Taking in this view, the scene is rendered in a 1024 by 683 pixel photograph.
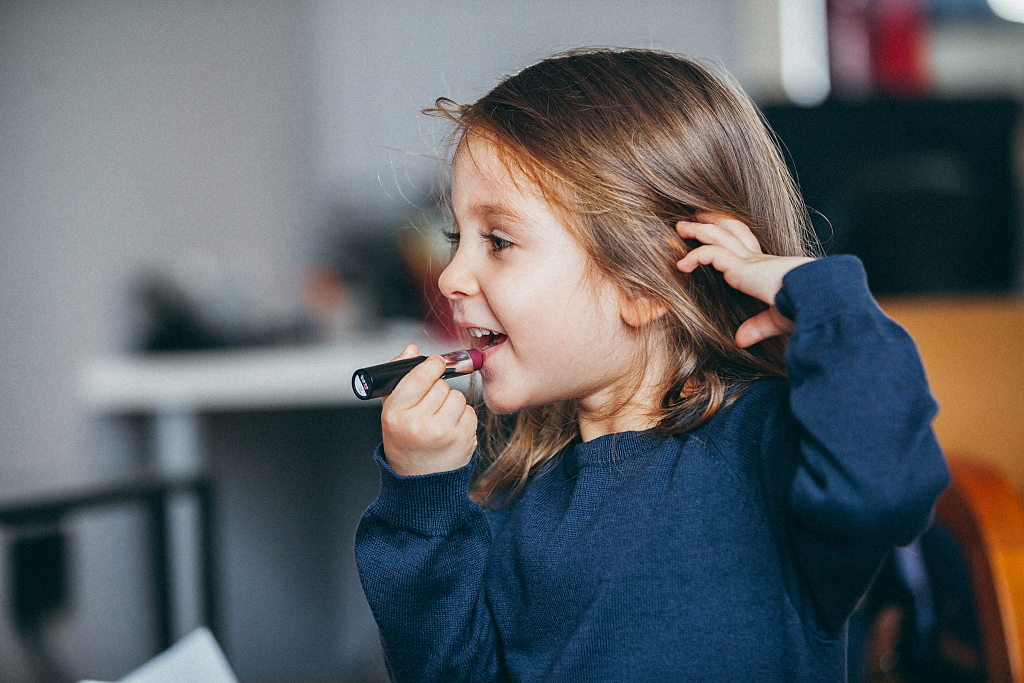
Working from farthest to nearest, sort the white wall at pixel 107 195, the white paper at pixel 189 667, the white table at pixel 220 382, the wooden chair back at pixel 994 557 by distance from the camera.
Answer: the white table at pixel 220 382 → the white wall at pixel 107 195 → the wooden chair back at pixel 994 557 → the white paper at pixel 189 667

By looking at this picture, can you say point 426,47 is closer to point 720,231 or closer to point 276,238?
point 276,238

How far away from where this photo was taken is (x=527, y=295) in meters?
0.57

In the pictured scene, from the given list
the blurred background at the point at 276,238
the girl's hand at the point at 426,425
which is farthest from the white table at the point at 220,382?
the girl's hand at the point at 426,425

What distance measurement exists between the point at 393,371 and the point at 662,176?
237 mm

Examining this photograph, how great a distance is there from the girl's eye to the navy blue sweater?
161mm

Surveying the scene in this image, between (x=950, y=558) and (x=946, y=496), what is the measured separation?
0.11 metres

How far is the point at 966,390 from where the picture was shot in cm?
124

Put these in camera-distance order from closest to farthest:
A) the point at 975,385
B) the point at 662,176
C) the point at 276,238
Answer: the point at 662,176 < the point at 975,385 < the point at 276,238

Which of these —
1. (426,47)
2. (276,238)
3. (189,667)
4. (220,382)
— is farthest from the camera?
(426,47)

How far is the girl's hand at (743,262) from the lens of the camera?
0.51 meters

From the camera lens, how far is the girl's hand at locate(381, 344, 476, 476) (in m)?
0.55

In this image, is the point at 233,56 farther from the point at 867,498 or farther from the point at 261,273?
the point at 867,498

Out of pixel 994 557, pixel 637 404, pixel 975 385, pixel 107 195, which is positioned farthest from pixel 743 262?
pixel 107 195

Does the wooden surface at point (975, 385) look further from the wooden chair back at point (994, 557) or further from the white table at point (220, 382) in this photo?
the white table at point (220, 382)
